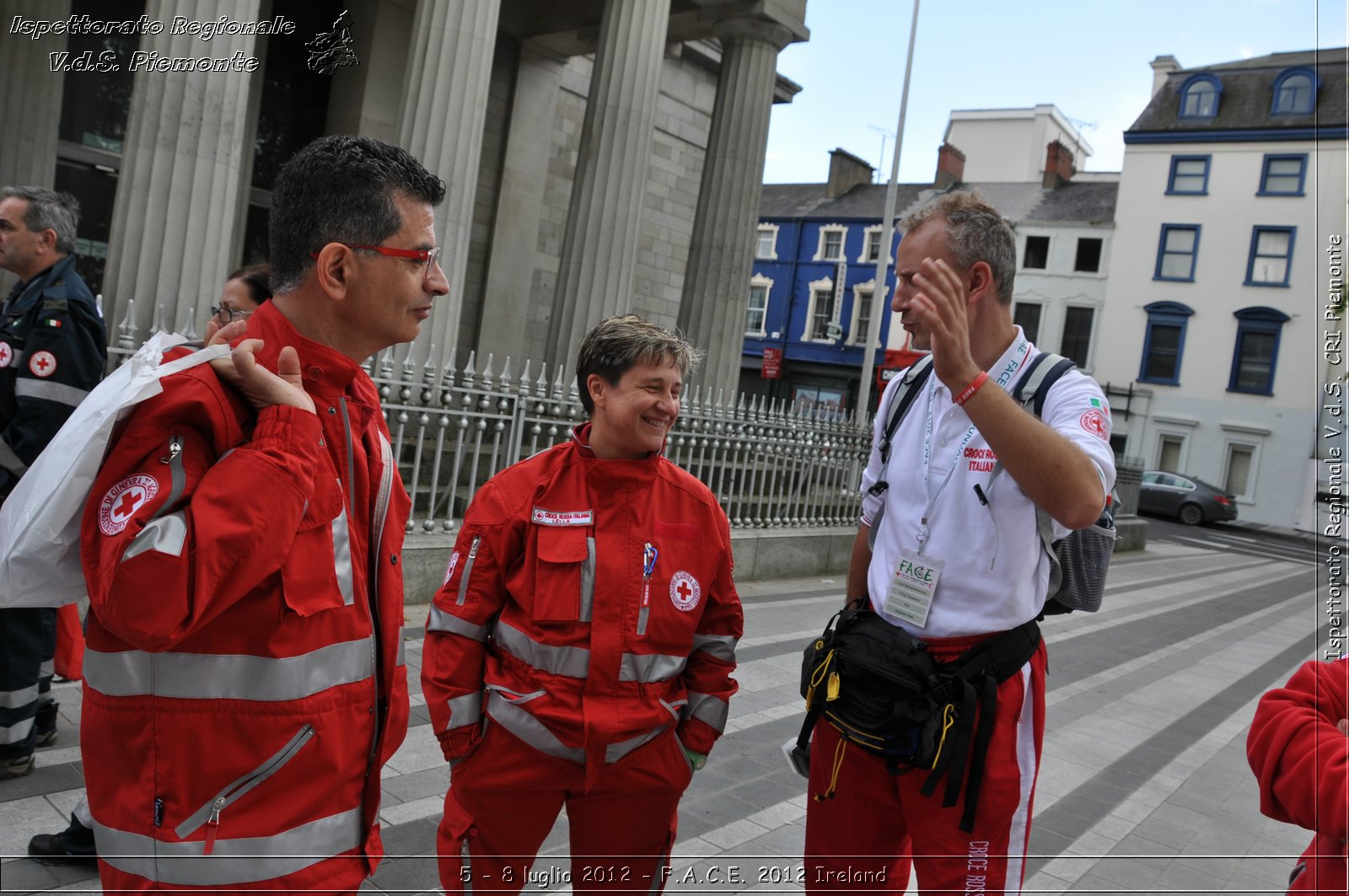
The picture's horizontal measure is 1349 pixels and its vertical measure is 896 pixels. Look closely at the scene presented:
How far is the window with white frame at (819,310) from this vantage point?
1555 inches

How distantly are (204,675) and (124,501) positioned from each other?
1.08 ft

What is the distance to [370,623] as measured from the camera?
1657 mm

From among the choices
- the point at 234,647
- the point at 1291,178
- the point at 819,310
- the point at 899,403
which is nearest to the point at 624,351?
the point at 899,403

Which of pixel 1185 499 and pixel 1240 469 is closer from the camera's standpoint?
pixel 1240 469

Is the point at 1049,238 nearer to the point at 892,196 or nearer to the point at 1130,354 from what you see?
the point at 1130,354

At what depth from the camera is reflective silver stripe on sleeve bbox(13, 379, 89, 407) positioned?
11.6 ft

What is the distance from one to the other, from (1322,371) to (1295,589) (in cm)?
1727

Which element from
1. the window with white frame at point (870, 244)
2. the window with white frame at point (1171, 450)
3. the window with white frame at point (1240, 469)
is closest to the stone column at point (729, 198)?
the window with white frame at point (1240, 469)

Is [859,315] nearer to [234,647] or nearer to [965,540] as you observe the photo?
[965,540]

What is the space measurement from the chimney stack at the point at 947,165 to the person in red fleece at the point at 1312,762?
38307mm

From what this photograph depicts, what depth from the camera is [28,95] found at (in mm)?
8969

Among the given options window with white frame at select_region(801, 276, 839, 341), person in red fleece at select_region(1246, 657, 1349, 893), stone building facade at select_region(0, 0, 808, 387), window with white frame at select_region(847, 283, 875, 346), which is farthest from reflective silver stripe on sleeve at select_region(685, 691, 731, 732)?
window with white frame at select_region(801, 276, 839, 341)

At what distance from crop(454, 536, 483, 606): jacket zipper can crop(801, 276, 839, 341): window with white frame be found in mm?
37918

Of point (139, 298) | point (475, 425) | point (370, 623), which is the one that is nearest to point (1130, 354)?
point (475, 425)
